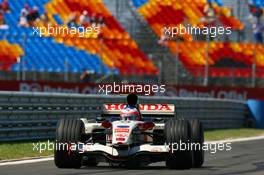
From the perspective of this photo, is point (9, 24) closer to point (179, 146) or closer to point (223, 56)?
point (223, 56)

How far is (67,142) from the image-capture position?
10102 millimetres

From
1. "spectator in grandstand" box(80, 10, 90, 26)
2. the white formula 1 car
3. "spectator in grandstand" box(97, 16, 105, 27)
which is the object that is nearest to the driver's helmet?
the white formula 1 car

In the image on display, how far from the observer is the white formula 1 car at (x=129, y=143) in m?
9.88

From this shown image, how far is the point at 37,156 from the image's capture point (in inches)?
509

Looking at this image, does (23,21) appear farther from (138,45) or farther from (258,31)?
(258,31)

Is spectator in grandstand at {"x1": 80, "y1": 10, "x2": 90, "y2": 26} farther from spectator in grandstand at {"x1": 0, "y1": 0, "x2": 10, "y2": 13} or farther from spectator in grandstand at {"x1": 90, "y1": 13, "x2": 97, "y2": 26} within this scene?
spectator in grandstand at {"x1": 0, "y1": 0, "x2": 10, "y2": 13}

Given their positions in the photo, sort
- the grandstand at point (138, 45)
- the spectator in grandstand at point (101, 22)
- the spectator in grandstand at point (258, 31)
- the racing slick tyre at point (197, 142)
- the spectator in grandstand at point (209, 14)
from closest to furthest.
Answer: the racing slick tyre at point (197, 142) < the grandstand at point (138, 45) < the spectator in grandstand at point (258, 31) < the spectator in grandstand at point (209, 14) < the spectator in grandstand at point (101, 22)

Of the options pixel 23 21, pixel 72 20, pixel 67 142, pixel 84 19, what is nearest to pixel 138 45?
pixel 84 19

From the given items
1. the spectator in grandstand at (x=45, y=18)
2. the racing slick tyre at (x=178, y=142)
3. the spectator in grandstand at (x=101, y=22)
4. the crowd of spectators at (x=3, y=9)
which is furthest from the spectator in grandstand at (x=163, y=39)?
the racing slick tyre at (x=178, y=142)

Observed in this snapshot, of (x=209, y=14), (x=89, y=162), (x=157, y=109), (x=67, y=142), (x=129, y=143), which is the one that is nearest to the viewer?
(x=129, y=143)

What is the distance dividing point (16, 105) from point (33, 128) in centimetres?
86

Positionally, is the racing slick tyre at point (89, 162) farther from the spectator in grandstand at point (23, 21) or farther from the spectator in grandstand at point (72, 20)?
the spectator in grandstand at point (23, 21)

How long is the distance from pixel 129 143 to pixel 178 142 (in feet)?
2.23

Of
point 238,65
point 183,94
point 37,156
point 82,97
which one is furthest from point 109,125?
point 238,65
